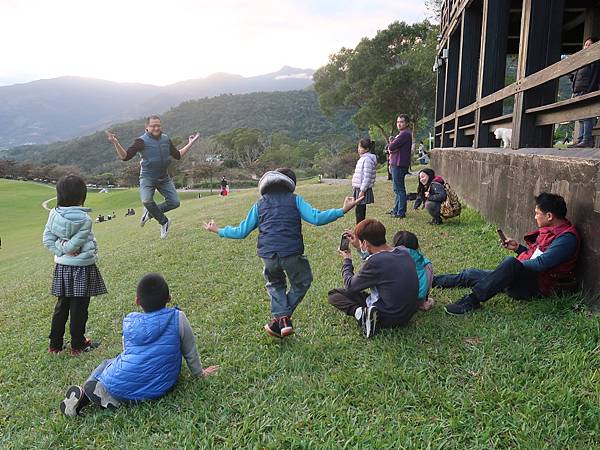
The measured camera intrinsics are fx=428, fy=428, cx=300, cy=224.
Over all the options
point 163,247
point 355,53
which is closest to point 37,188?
point 355,53

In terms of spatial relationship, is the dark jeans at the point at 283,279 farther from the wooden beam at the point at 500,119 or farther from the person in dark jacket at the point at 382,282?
the wooden beam at the point at 500,119

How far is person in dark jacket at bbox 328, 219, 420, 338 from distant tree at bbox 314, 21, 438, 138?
60.3 ft

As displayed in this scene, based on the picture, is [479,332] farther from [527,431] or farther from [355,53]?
[355,53]

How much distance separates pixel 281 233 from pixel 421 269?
1.47 meters

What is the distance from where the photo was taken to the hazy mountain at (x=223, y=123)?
278 ft

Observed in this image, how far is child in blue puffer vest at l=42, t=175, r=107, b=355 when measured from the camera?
3811 millimetres

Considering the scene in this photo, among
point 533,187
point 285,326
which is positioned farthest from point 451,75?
point 285,326

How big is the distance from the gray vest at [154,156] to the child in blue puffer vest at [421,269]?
3574 millimetres

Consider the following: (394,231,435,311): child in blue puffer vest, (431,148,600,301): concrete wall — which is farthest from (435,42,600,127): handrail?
(394,231,435,311): child in blue puffer vest

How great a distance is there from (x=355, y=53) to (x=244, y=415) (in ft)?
74.8

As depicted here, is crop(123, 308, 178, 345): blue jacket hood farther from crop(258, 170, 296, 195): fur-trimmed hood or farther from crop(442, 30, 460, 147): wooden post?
crop(442, 30, 460, 147): wooden post

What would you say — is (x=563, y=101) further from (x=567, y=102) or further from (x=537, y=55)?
(x=537, y=55)

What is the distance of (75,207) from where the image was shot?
3883mm

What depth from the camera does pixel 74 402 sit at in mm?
2928
